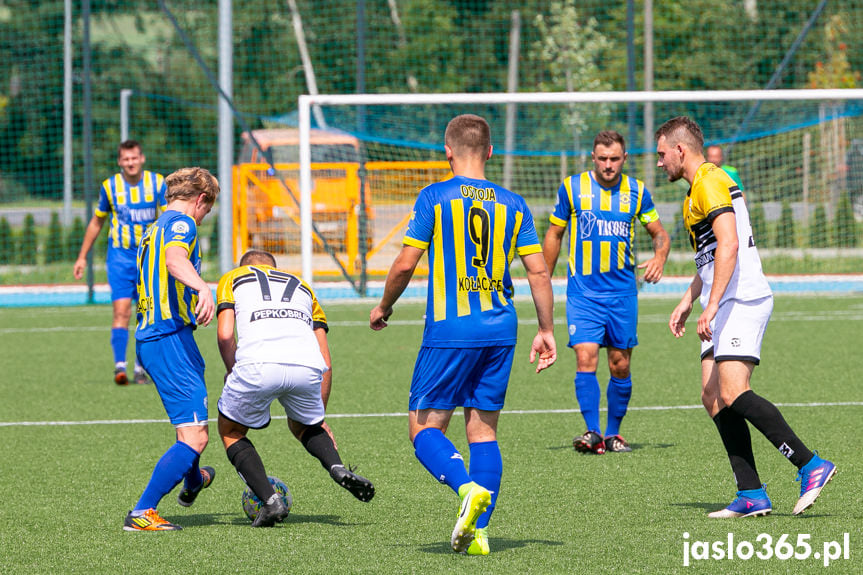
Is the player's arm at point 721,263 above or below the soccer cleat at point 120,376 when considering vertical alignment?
above

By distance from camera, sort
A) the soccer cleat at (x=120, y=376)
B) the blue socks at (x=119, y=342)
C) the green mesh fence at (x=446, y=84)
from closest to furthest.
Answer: the soccer cleat at (x=120, y=376), the blue socks at (x=119, y=342), the green mesh fence at (x=446, y=84)

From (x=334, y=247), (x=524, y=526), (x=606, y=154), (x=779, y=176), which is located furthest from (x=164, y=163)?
(x=524, y=526)

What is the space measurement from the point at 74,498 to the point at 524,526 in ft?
7.49

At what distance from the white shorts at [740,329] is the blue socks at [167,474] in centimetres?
238

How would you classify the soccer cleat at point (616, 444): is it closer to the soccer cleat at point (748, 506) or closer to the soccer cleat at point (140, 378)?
the soccer cleat at point (748, 506)

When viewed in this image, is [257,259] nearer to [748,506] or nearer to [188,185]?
[188,185]

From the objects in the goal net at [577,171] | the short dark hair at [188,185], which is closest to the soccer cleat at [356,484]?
the short dark hair at [188,185]

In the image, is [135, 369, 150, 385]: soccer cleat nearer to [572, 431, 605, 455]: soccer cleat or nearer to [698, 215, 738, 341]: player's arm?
[572, 431, 605, 455]: soccer cleat

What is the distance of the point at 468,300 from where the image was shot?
192 inches

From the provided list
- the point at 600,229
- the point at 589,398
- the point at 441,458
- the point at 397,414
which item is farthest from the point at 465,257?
the point at 397,414

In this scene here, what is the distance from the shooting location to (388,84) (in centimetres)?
2706

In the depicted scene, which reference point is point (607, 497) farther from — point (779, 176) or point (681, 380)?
point (779, 176)

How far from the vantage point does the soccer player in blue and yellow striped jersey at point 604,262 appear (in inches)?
293

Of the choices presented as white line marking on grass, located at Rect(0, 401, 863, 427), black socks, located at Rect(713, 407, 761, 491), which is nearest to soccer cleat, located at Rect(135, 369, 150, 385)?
white line marking on grass, located at Rect(0, 401, 863, 427)
